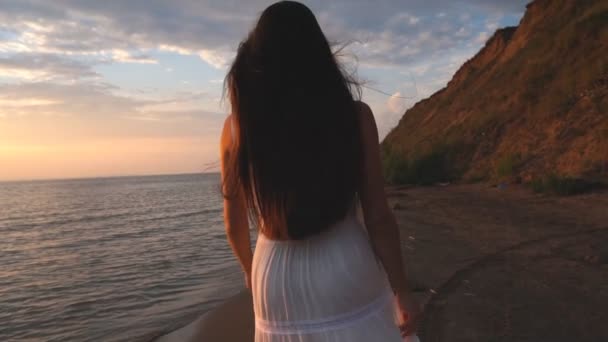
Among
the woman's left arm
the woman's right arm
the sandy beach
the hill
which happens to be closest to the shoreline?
the sandy beach

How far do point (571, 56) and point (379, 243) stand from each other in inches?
837

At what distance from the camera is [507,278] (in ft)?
18.4

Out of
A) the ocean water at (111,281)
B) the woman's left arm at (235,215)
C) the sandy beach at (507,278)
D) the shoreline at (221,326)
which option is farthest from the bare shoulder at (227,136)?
the shoreline at (221,326)

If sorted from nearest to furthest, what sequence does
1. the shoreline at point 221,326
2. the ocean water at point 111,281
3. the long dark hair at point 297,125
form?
the long dark hair at point 297,125 < the shoreline at point 221,326 < the ocean water at point 111,281

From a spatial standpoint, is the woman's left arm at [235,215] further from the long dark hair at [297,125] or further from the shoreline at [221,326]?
the shoreline at [221,326]

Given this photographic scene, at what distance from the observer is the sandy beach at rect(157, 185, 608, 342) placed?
13.8ft

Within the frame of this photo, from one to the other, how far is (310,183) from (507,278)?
4.61 m

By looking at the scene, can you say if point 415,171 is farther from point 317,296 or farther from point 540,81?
point 317,296

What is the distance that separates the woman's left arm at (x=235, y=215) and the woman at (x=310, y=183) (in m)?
0.08

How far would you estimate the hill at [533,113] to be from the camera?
15.0 metres

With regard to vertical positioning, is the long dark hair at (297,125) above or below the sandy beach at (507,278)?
above

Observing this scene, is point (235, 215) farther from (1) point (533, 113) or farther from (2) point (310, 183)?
(1) point (533, 113)

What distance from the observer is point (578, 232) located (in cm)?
791

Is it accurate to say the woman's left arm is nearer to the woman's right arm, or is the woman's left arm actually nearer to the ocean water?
the ocean water
